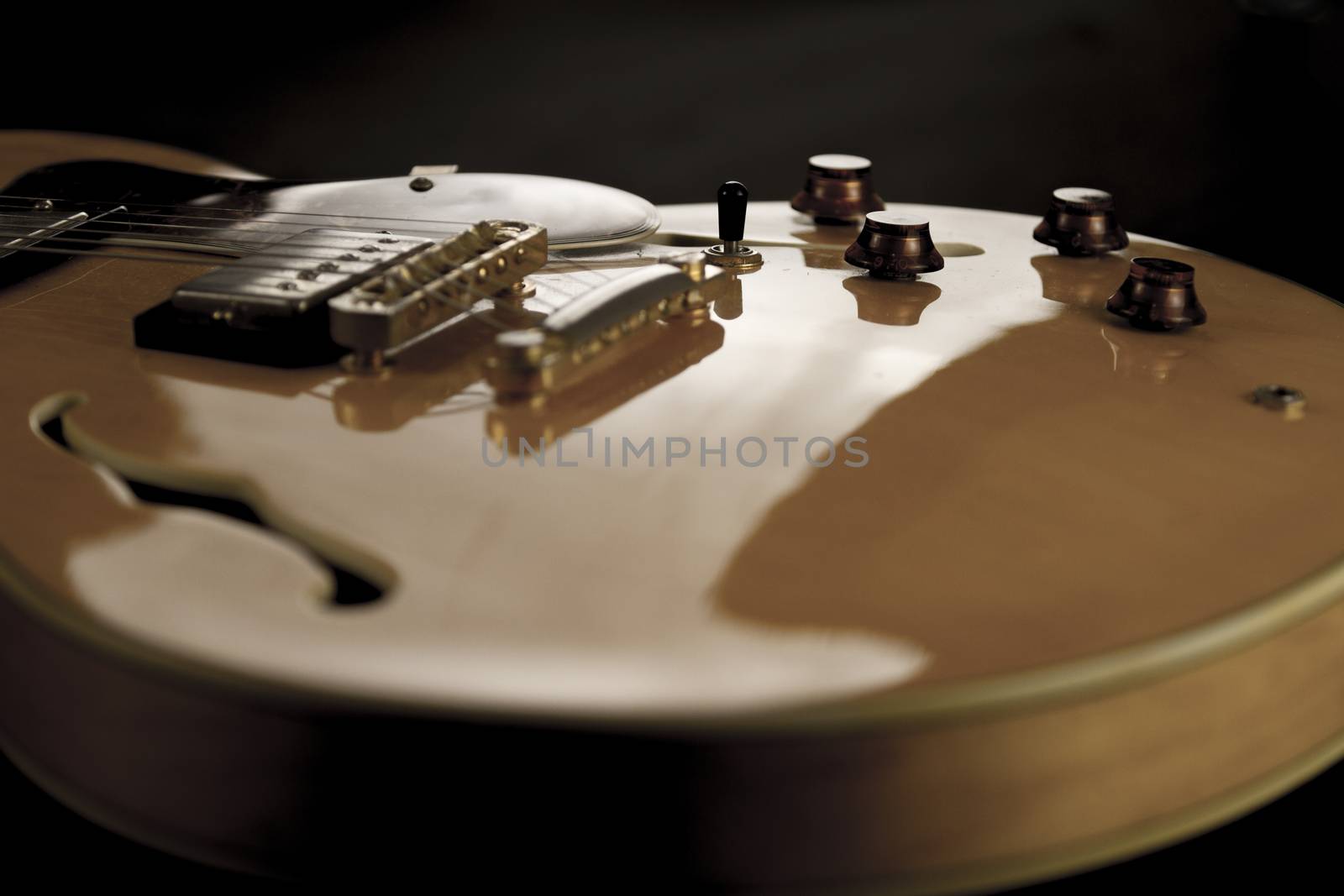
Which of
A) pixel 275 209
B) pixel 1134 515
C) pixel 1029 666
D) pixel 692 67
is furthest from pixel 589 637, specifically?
Answer: pixel 692 67

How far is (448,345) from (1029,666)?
0.49m

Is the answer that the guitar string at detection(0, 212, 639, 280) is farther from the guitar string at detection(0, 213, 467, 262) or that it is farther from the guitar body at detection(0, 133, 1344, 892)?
the guitar body at detection(0, 133, 1344, 892)

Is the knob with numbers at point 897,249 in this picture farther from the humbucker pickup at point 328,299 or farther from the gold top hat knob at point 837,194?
the humbucker pickup at point 328,299

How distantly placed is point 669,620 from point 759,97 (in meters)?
1.54

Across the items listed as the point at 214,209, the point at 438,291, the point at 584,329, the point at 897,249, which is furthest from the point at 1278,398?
the point at 214,209

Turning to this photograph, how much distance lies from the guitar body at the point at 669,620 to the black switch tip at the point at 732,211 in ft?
1.01

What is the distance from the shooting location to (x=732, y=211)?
1091 mm

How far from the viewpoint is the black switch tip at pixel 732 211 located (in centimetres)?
108

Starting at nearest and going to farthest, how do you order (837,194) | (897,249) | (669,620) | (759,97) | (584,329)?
(669,620)
(584,329)
(897,249)
(837,194)
(759,97)

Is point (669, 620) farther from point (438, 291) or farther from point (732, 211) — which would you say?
point (732, 211)

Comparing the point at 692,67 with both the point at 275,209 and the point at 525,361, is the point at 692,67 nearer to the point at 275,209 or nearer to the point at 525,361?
the point at 275,209

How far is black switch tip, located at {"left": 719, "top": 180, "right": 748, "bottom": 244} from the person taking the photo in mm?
1080

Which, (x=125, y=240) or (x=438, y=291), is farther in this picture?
(x=125, y=240)

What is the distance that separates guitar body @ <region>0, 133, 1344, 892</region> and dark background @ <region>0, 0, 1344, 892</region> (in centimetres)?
113
